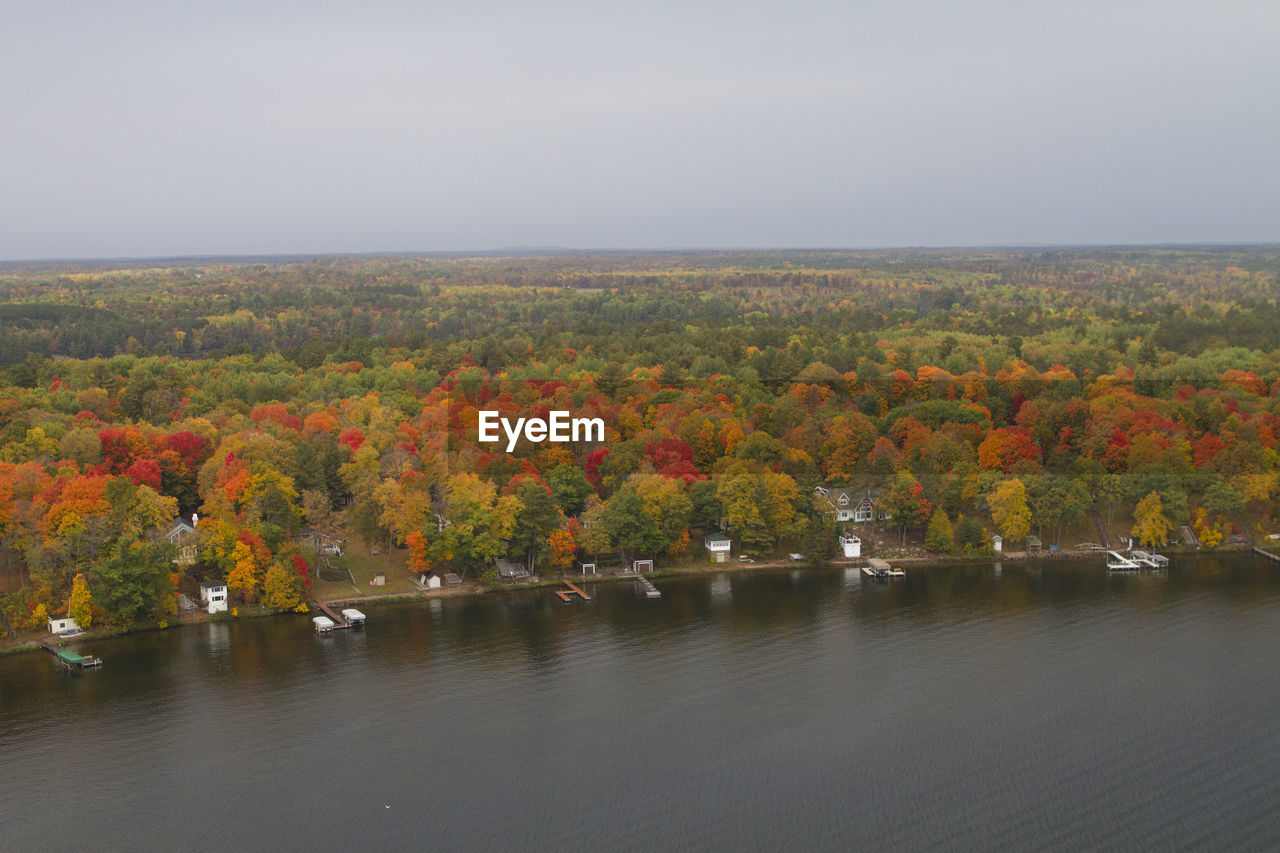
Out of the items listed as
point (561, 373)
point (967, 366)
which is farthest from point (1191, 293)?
point (561, 373)

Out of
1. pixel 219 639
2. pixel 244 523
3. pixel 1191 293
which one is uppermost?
pixel 1191 293

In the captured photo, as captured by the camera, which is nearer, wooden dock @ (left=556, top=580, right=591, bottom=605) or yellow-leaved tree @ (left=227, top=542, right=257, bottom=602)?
yellow-leaved tree @ (left=227, top=542, right=257, bottom=602)

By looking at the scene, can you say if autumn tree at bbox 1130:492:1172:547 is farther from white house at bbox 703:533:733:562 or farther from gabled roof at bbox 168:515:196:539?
gabled roof at bbox 168:515:196:539

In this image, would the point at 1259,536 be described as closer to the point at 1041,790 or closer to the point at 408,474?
the point at 1041,790

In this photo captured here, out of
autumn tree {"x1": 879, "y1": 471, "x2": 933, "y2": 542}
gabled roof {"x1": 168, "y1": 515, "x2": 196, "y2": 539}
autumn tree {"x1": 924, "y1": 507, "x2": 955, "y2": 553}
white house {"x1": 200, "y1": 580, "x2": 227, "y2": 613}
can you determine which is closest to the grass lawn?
white house {"x1": 200, "y1": 580, "x2": 227, "y2": 613}

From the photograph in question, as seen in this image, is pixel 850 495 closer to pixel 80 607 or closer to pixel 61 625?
pixel 80 607
